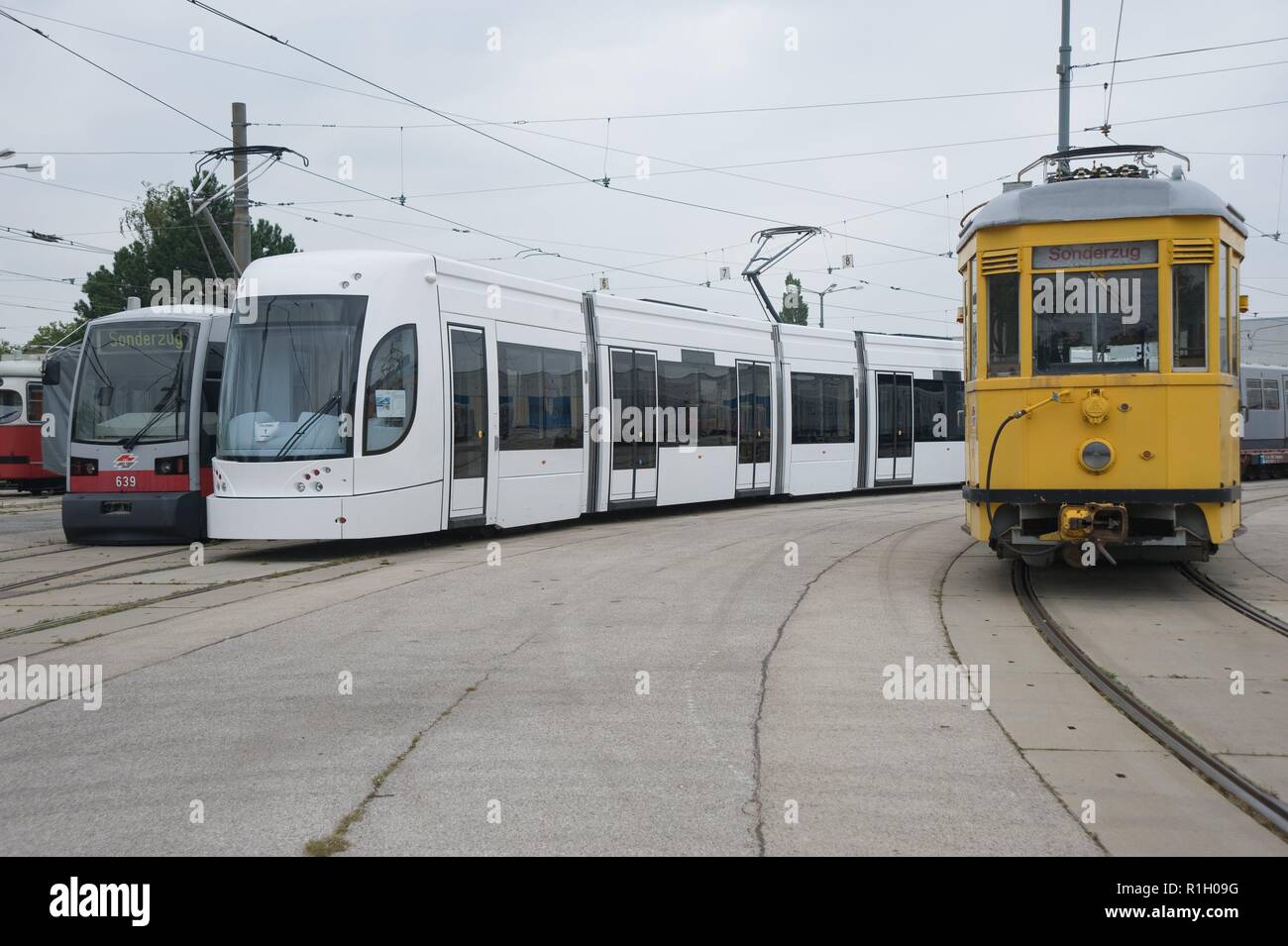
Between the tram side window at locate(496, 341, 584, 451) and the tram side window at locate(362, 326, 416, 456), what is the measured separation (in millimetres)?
1953

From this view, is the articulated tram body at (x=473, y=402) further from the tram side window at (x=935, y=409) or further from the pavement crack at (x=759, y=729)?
the pavement crack at (x=759, y=729)

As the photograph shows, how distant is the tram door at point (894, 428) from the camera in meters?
27.1

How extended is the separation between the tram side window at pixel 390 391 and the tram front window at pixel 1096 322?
7003 mm

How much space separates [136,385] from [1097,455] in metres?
11.8

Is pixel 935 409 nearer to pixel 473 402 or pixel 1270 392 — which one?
pixel 473 402

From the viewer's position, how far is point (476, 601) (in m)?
11.1

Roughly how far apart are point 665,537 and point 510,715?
9.90 meters

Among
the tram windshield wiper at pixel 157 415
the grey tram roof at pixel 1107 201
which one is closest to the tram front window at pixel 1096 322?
the grey tram roof at pixel 1107 201

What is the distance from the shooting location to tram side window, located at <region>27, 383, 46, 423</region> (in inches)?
1299

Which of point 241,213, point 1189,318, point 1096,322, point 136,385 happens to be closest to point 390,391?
point 136,385

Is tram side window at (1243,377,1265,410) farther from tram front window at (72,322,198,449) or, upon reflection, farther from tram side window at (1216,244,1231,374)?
tram front window at (72,322,198,449)

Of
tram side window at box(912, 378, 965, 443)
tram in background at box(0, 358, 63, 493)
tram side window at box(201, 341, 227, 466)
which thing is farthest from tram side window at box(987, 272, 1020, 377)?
tram in background at box(0, 358, 63, 493)

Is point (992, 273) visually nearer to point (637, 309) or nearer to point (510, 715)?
point (510, 715)

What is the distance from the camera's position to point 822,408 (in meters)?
25.4
